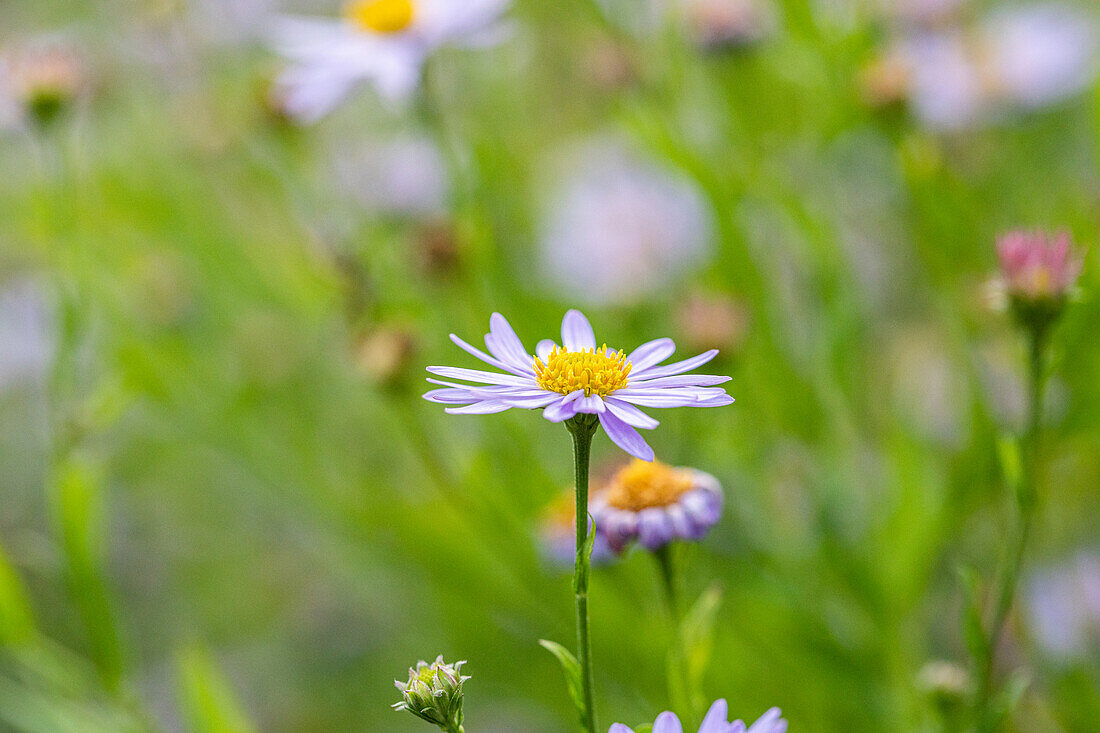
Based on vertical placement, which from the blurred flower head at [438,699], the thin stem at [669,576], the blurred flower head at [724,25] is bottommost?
the blurred flower head at [438,699]

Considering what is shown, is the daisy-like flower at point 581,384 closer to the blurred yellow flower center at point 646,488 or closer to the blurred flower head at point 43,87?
the blurred yellow flower center at point 646,488

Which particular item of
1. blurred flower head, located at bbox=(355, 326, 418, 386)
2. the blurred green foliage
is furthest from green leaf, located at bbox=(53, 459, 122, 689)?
blurred flower head, located at bbox=(355, 326, 418, 386)

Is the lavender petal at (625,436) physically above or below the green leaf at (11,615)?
below

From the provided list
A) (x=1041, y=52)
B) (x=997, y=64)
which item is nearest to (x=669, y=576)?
(x=997, y=64)

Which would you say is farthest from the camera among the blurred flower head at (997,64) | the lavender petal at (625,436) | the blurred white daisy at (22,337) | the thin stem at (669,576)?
the blurred white daisy at (22,337)

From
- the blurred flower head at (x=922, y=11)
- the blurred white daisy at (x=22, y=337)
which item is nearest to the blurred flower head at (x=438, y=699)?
the blurred flower head at (x=922, y=11)

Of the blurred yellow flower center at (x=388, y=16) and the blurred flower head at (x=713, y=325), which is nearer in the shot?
the blurred flower head at (x=713, y=325)
